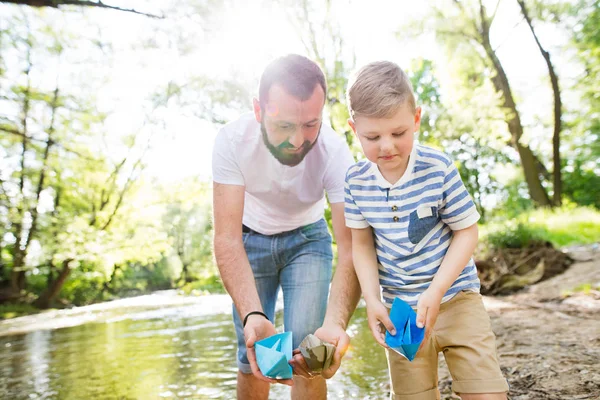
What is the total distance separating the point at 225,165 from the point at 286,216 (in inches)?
17.7

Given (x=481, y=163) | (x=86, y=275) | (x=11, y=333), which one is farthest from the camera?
(x=481, y=163)

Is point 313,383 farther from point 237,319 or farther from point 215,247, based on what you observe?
point 215,247

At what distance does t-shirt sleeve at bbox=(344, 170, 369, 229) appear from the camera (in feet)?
6.71

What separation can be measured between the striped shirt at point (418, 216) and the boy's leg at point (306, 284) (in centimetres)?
55

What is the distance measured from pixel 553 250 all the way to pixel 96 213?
659 inches

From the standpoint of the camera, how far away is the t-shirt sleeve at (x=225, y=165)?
7.84ft

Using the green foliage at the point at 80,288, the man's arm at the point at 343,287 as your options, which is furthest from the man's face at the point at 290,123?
the green foliage at the point at 80,288

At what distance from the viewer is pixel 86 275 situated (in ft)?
75.9

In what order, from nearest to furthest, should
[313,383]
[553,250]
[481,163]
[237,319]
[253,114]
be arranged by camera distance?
[313,383] → [253,114] → [237,319] → [553,250] → [481,163]

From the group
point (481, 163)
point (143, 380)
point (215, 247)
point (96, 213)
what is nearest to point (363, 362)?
point (143, 380)

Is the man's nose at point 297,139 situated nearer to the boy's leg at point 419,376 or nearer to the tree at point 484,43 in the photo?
the boy's leg at point 419,376

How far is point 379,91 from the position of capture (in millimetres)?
1796

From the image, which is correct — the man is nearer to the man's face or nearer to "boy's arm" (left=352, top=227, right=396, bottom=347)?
the man's face

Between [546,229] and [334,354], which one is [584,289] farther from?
[546,229]
